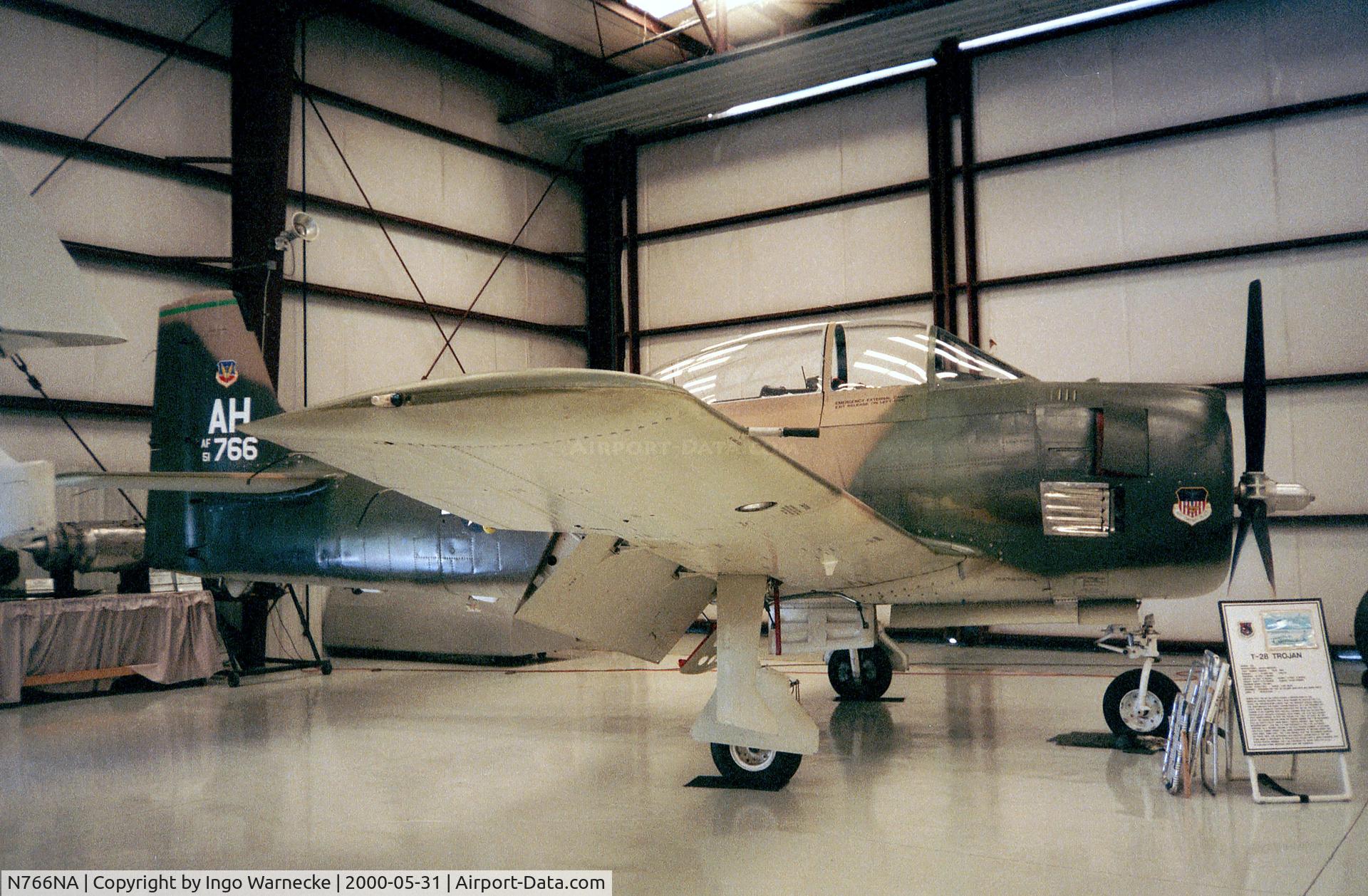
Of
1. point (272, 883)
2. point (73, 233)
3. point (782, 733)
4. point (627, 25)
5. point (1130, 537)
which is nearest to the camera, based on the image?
point (272, 883)

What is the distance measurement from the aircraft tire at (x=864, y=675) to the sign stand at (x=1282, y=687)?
3160mm

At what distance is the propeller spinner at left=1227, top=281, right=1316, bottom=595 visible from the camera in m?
4.61

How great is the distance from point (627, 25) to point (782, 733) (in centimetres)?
1196

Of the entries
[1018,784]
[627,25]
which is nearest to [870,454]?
[1018,784]

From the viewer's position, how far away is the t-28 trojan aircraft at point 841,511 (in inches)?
128

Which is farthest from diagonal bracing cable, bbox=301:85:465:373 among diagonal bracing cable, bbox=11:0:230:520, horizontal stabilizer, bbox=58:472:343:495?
horizontal stabilizer, bbox=58:472:343:495

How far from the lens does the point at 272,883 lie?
3158 millimetres

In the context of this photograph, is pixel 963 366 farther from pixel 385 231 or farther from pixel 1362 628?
pixel 385 231

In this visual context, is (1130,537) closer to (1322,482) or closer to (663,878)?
(663,878)

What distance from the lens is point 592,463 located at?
2.85 meters

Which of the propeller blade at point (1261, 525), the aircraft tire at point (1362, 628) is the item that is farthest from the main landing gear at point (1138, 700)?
the aircraft tire at point (1362, 628)

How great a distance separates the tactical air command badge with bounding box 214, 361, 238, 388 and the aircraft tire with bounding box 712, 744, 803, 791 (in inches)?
195

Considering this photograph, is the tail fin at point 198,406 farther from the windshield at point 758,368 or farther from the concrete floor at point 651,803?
the windshield at point 758,368

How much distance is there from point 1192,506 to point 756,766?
8.20 feet
